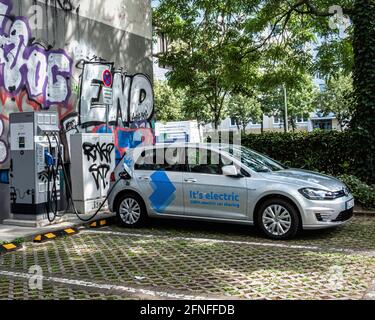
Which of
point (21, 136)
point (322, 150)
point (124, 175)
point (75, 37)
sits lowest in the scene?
point (124, 175)

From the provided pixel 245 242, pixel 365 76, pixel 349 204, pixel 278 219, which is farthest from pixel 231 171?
pixel 365 76

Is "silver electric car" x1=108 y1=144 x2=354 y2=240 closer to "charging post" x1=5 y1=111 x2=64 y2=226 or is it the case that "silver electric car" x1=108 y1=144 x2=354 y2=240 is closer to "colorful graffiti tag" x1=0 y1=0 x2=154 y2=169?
"charging post" x1=5 y1=111 x2=64 y2=226

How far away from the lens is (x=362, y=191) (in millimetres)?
10688

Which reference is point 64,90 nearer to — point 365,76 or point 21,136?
point 21,136

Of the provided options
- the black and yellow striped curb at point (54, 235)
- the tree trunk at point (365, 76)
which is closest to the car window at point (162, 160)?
the black and yellow striped curb at point (54, 235)

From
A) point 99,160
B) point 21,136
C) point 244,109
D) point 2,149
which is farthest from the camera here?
point 244,109

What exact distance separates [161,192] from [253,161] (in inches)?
71.8

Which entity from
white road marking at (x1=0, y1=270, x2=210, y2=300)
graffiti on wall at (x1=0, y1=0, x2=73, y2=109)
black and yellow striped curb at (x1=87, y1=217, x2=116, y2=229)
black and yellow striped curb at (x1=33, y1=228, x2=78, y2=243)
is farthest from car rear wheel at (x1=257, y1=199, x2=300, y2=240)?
graffiti on wall at (x1=0, y1=0, x2=73, y2=109)

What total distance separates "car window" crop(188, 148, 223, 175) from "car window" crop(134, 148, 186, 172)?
6.6 inches

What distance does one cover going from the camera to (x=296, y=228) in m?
7.52

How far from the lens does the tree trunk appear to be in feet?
37.9

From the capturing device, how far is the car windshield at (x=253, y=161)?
27.0 feet

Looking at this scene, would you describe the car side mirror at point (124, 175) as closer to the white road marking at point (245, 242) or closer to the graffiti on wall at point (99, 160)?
the white road marking at point (245, 242)
